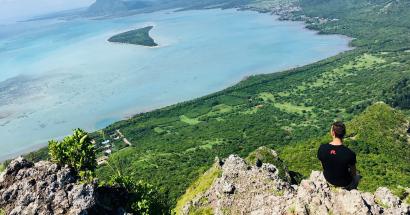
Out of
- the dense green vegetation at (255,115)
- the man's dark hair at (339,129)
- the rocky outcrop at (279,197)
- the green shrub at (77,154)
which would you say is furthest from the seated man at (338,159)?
the dense green vegetation at (255,115)

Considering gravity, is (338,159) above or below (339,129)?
below

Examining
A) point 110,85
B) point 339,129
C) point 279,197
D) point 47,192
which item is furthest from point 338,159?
point 110,85

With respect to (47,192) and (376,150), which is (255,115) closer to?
(376,150)

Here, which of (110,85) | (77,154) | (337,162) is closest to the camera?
(337,162)

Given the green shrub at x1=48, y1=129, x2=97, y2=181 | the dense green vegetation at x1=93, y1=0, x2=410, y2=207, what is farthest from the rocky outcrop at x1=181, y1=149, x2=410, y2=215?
the dense green vegetation at x1=93, y1=0, x2=410, y2=207

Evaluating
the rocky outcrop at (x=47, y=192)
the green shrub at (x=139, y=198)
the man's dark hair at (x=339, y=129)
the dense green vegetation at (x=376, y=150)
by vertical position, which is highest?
the man's dark hair at (x=339, y=129)

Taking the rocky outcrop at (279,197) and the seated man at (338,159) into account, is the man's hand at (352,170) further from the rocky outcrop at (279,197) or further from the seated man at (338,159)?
the rocky outcrop at (279,197)
